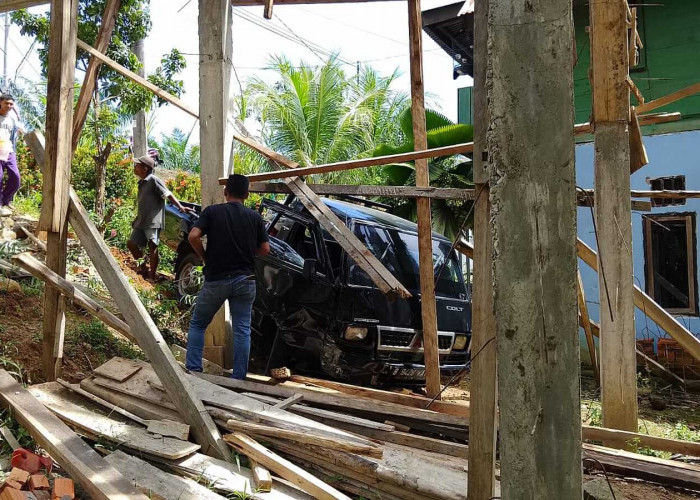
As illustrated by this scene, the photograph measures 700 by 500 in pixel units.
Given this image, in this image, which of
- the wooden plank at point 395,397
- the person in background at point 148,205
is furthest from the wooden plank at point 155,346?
the person in background at point 148,205

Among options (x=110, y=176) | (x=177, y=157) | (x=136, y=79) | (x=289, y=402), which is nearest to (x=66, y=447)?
(x=289, y=402)

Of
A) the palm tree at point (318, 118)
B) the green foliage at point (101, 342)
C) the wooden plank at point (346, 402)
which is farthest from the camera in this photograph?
the palm tree at point (318, 118)

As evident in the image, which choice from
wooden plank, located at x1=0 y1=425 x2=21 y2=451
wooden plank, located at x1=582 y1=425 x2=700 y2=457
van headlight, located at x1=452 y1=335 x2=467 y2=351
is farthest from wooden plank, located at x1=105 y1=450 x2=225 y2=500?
van headlight, located at x1=452 y1=335 x2=467 y2=351

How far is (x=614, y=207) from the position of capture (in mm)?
5355

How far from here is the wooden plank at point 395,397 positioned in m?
5.46

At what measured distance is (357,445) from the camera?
4133mm

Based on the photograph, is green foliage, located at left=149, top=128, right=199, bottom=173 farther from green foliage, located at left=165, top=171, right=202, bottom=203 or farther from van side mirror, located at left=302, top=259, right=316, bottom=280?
van side mirror, located at left=302, top=259, right=316, bottom=280

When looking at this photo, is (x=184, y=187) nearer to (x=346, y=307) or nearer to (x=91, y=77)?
(x=91, y=77)

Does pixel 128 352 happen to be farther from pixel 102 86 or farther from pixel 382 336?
pixel 102 86

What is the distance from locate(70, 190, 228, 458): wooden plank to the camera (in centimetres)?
461

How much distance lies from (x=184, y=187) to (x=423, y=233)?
9.95 m

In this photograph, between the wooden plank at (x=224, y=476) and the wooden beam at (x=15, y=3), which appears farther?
the wooden beam at (x=15, y=3)

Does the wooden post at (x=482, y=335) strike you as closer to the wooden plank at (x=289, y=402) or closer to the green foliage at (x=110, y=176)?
the wooden plank at (x=289, y=402)

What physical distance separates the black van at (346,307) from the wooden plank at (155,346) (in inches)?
73.2
